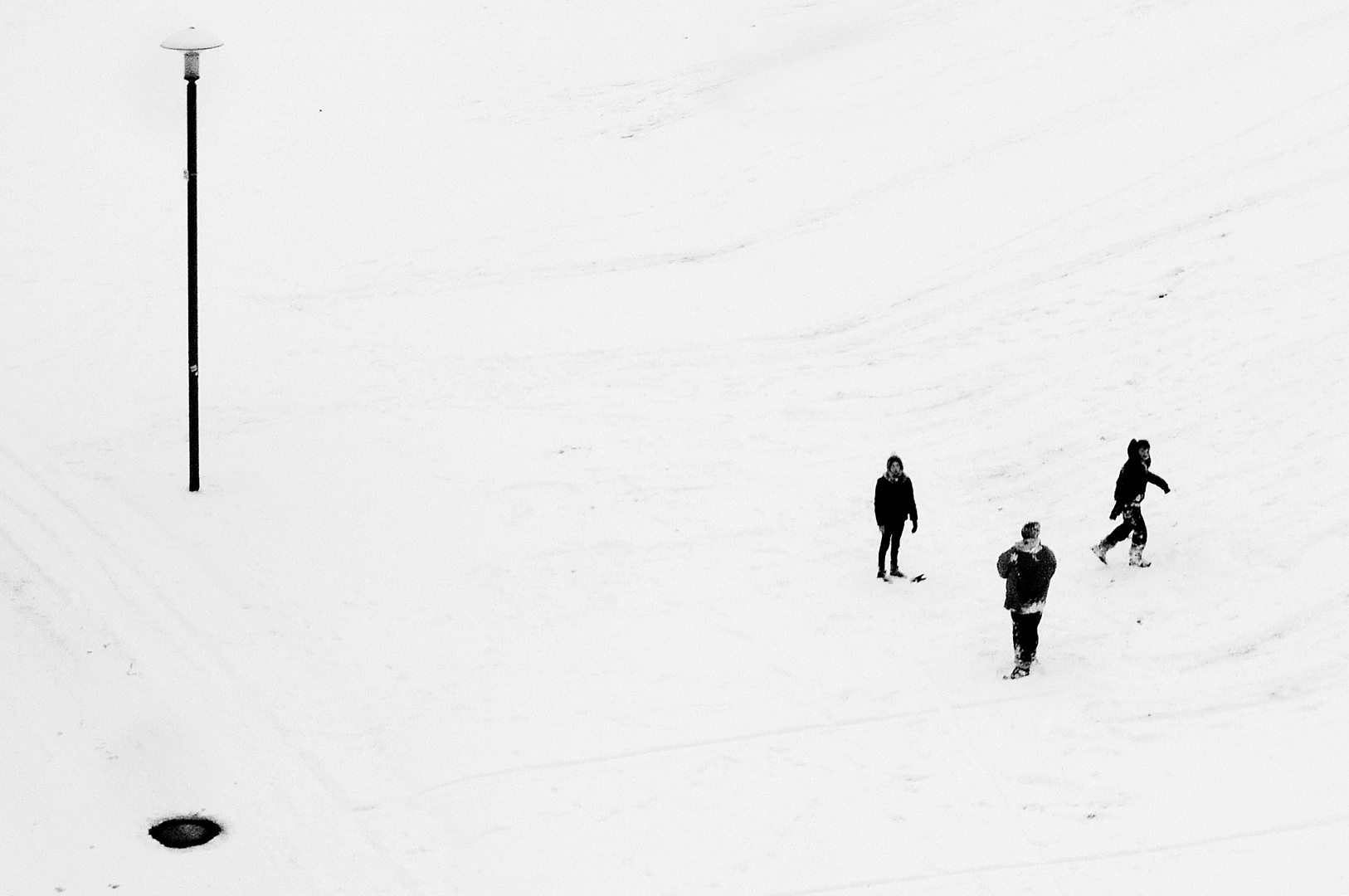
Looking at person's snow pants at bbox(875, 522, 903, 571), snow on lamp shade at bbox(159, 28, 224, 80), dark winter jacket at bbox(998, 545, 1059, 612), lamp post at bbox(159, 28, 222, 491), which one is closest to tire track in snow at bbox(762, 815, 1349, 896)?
dark winter jacket at bbox(998, 545, 1059, 612)

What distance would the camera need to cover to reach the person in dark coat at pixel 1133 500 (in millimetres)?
15273

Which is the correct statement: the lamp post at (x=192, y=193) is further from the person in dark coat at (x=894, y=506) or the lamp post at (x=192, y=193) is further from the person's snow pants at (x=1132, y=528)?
the person's snow pants at (x=1132, y=528)

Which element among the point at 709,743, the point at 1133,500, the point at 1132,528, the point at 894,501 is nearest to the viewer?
the point at 709,743

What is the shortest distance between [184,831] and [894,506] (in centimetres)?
790

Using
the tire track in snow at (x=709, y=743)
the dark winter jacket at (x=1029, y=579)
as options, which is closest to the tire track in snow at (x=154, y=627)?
the tire track in snow at (x=709, y=743)

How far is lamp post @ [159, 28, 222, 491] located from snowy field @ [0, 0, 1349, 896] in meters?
0.72

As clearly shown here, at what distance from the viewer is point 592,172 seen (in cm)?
2716

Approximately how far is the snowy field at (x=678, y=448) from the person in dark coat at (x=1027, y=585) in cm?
58

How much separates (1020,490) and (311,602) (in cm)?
853

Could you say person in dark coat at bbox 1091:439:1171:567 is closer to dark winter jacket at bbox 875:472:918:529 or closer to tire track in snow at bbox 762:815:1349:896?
dark winter jacket at bbox 875:472:918:529

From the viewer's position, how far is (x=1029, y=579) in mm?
13836

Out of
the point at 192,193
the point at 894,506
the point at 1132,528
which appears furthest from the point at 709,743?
the point at 192,193

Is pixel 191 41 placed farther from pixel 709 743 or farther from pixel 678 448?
pixel 709 743

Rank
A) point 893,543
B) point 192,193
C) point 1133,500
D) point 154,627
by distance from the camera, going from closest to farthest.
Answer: point 154,627
point 1133,500
point 893,543
point 192,193
